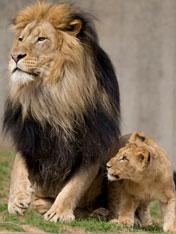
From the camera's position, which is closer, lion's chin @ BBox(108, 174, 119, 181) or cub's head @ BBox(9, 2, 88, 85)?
cub's head @ BBox(9, 2, 88, 85)

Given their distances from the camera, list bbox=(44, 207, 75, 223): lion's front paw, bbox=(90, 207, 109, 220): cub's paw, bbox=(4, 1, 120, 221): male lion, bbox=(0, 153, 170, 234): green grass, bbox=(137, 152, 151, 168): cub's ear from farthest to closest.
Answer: bbox=(90, 207, 109, 220): cub's paw, bbox=(137, 152, 151, 168): cub's ear, bbox=(4, 1, 120, 221): male lion, bbox=(44, 207, 75, 223): lion's front paw, bbox=(0, 153, 170, 234): green grass

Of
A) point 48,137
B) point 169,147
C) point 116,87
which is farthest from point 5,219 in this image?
point 169,147

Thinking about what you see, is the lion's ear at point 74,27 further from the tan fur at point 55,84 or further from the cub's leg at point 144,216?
the cub's leg at point 144,216

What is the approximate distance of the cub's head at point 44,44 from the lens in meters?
7.44

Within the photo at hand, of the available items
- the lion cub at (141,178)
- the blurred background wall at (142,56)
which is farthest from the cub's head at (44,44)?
the blurred background wall at (142,56)

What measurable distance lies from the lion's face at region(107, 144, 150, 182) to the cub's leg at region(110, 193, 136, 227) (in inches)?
7.5

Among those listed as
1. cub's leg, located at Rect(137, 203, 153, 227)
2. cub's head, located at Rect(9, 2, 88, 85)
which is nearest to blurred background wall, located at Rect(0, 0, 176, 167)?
cub's leg, located at Rect(137, 203, 153, 227)

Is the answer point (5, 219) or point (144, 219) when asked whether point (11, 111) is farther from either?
point (144, 219)

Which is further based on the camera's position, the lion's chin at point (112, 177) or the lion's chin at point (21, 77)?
the lion's chin at point (112, 177)

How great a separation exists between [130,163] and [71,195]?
511mm

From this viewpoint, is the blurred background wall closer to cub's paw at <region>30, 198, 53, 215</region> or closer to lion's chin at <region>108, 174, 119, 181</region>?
cub's paw at <region>30, 198, 53, 215</region>

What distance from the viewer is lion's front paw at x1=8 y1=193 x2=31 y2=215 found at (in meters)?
7.39

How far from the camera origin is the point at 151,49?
11.9 m

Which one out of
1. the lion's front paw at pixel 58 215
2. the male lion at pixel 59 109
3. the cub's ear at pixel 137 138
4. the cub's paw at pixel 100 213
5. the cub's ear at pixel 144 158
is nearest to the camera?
the lion's front paw at pixel 58 215
